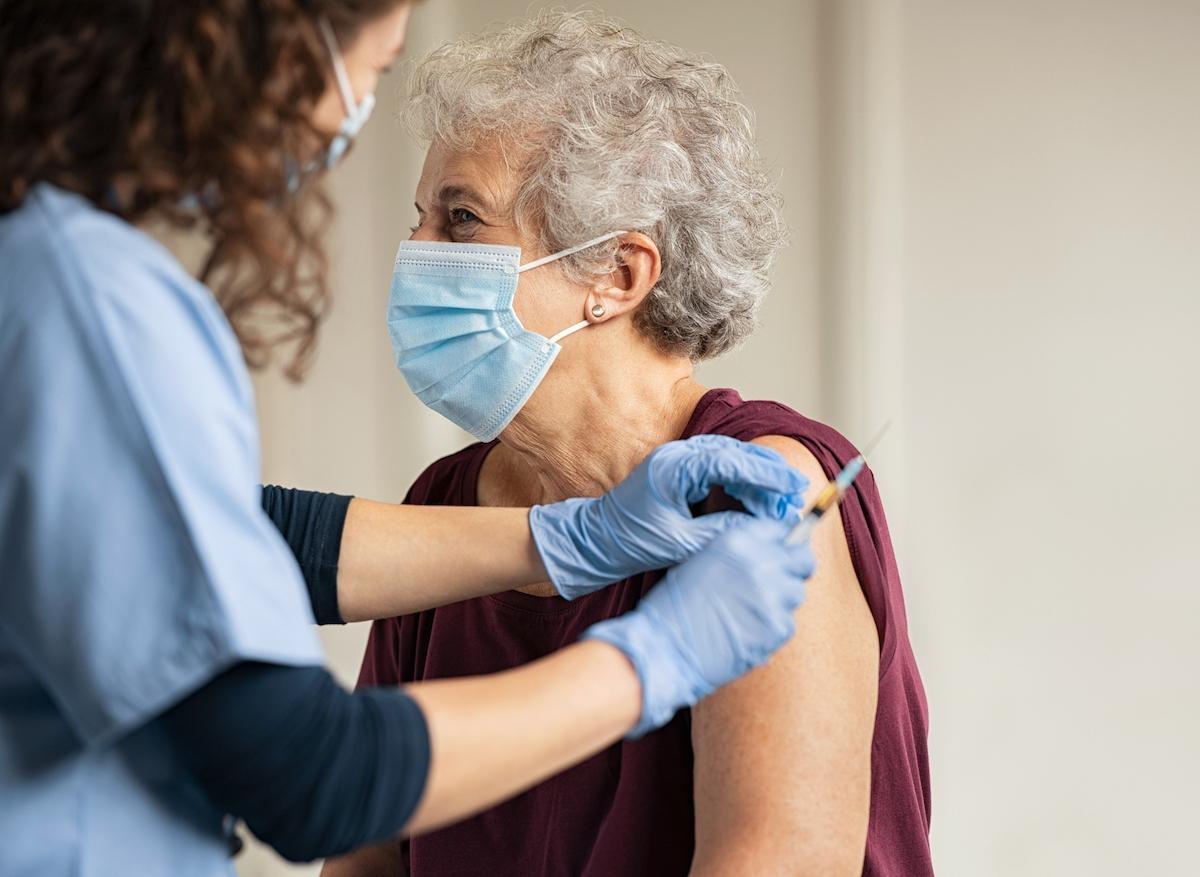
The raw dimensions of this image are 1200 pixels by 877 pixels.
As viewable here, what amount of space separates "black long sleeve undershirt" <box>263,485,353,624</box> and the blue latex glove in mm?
514

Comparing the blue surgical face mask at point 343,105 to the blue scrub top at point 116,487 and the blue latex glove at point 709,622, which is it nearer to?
the blue scrub top at point 116,487

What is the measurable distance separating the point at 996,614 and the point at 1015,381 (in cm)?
48

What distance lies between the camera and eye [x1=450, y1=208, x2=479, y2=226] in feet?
5.30

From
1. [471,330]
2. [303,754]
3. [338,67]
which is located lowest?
[303,754]

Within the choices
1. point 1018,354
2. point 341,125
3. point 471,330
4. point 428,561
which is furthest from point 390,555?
point 1018,354

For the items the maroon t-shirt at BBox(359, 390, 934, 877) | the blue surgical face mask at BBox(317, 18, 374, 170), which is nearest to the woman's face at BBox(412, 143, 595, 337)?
the maroon t-shirt at BBox(359, 390, 934, 877)

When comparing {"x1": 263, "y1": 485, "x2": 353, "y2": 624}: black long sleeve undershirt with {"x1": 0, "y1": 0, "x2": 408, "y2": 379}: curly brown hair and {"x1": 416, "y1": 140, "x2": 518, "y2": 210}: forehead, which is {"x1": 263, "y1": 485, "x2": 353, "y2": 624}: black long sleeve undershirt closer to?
{"x1": 416, "y1": 140, "x2": 518, "y2": 210}: forehead

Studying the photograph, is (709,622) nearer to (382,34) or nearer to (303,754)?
(303,754)

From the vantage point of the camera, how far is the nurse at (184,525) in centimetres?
80

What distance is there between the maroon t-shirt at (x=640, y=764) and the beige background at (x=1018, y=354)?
1066 millimetres

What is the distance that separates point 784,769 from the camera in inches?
51.1

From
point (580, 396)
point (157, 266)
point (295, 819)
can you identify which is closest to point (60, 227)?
point (157, 266)

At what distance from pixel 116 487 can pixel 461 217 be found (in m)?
0.89

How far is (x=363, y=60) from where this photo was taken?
0.99 m
